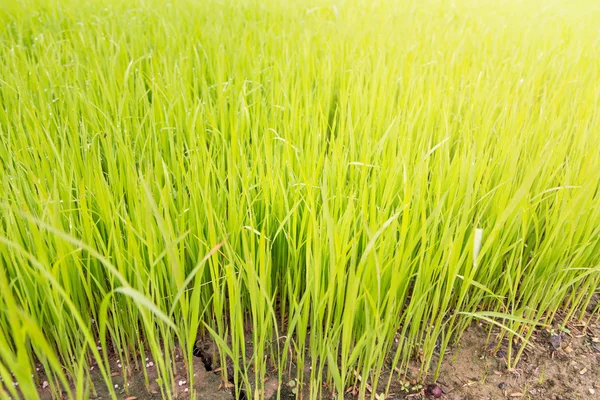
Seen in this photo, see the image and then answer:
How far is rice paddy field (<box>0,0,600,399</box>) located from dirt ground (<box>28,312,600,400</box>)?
2 cm

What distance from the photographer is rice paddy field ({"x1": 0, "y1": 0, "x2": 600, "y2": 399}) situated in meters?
0.75

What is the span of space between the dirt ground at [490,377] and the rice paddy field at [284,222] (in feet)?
0.08

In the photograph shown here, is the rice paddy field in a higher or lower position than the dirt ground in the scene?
higher

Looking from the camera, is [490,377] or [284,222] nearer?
[284,222]

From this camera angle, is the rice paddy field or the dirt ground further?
the dirt ground

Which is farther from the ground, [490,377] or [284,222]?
[284,222]

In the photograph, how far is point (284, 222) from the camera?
771 mm

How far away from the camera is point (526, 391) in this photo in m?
0.88

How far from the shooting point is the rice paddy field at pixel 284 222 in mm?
750

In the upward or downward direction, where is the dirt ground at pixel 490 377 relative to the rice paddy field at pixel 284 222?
downward

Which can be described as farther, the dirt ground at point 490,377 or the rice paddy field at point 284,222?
the dirt ground at point 490,377

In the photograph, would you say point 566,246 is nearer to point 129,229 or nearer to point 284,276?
point 284,276

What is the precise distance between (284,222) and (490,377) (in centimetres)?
57

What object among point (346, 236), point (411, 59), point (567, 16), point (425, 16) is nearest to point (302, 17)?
point (425, 16)
